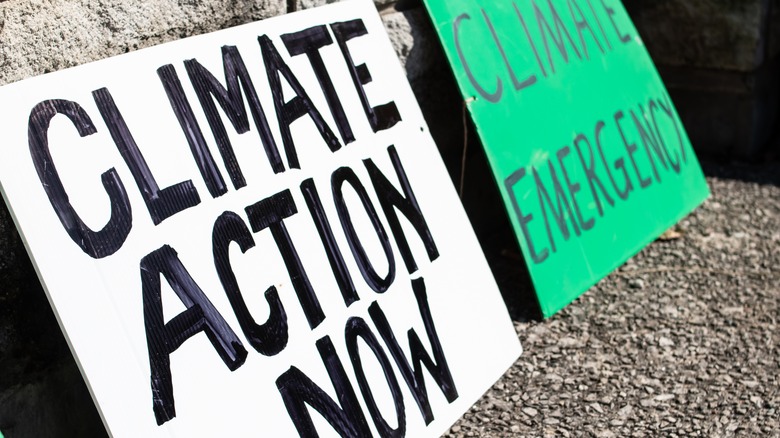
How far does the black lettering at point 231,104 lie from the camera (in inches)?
74.0

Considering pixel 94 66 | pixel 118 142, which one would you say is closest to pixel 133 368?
pixel 118 142

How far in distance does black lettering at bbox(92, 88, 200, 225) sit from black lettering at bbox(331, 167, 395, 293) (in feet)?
1.46

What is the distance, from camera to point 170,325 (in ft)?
5.46

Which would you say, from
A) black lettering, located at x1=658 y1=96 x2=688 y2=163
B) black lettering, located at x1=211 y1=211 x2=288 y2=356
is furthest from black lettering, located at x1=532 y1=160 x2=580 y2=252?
black lettering, located at x1=211 y1=211 x2=288 y2=356

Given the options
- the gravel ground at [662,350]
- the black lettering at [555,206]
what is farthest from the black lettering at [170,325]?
the black lettering at [555,206]

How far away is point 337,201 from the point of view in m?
2.08

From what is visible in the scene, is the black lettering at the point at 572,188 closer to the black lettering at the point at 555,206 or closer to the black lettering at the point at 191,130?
the black lettering at the point at 555,206

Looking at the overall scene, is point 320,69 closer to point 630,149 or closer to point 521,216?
point 521,216

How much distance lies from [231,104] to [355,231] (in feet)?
1.30

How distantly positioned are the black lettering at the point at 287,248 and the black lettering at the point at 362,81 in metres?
0.43

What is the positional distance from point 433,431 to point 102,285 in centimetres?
85

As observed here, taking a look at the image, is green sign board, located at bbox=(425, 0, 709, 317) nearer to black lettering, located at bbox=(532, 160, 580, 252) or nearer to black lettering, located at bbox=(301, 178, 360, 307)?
black lettering, located at bbox=(532, 160, 580, 252)

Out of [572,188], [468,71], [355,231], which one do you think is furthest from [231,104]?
[572,188]

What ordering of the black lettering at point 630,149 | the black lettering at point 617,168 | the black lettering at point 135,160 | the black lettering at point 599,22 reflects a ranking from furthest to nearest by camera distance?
the black lettering at point 599,22 < the black lettering at point 630,149 < the black lettering at point 617,168 < the black lettering at point 135,160
